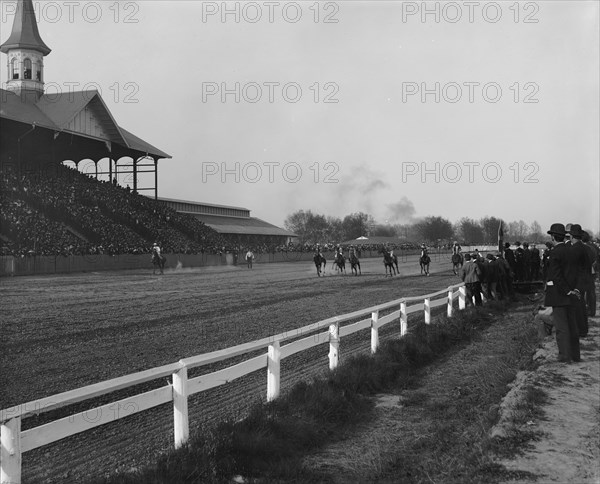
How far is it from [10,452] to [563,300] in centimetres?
638

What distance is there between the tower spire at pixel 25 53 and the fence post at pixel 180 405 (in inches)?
1949

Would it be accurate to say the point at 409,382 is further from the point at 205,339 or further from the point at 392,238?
the point at 392,238

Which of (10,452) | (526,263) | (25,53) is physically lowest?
(10,452)

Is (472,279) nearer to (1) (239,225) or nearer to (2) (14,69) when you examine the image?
(2) (14,69)

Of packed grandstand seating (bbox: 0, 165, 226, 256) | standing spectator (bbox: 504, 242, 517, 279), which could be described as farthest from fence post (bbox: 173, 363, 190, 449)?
packed grandstand seating (bbox: 0, 165, 226, 256)

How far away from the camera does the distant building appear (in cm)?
6331

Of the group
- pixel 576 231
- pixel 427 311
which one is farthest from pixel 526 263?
pixel 576 231

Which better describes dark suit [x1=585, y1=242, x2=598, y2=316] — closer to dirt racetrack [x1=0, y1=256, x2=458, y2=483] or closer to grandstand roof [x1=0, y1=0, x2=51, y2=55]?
dirt racetrack [x1=0, y1=256, x2=458, y2=483]

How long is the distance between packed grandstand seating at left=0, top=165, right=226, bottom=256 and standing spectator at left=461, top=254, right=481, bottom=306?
20149 millimetres

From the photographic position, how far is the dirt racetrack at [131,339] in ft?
18.3

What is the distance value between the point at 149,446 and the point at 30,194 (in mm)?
31331

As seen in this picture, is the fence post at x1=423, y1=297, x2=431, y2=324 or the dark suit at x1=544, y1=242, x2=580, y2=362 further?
the fence post at x1=423, y1=297, x2=431, y2=324

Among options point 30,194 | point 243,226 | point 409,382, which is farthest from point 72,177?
point 409,382

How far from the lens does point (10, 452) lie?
11.6ft
